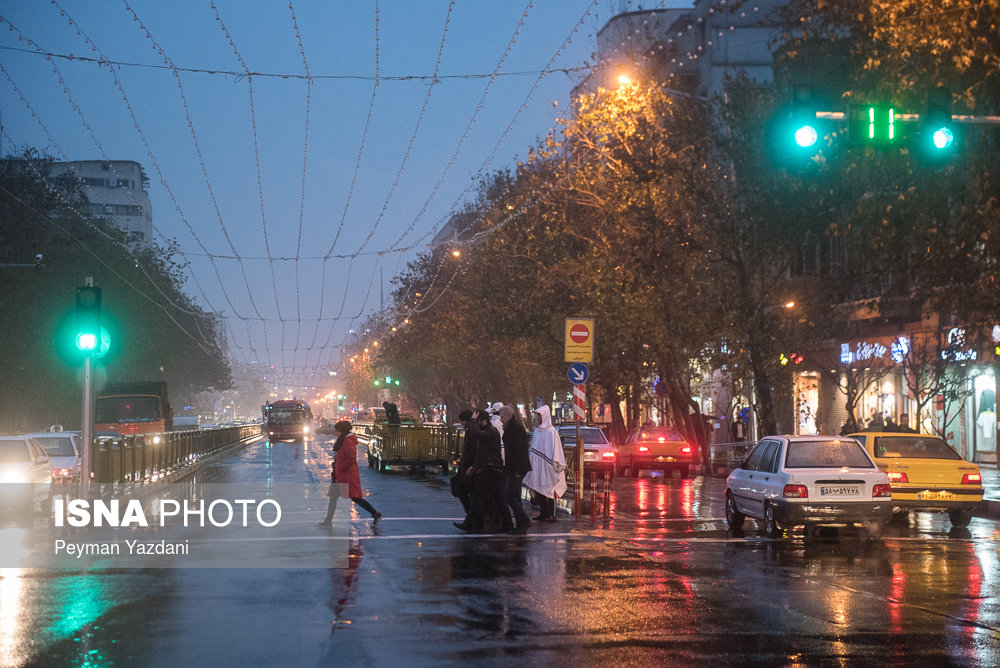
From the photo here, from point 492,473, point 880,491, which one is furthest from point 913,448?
point 492,473

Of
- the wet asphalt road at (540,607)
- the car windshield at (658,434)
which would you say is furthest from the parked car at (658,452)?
the wet asphalt road at (540,607)

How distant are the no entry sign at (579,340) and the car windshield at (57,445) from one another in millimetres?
11457

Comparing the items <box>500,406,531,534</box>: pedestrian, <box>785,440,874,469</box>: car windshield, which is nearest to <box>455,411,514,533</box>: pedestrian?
<box>500,406,531,534</box>: pedestrian

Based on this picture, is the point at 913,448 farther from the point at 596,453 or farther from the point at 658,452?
the point at 658,452

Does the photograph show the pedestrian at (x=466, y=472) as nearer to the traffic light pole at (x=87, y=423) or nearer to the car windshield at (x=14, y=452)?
the traffic light pole at (x=87, y=423)

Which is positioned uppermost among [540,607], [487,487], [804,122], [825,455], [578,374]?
[804,122]

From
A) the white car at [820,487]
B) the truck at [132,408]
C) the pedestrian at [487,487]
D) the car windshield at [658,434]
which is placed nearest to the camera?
the white car at [820,487]

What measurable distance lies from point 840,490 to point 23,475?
1346cm

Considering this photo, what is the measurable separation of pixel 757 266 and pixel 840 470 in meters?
17.6

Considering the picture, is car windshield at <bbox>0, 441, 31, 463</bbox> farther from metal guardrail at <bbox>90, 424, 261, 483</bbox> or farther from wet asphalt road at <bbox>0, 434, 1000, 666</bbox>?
wet asphalt road at <bbox>0, 434, 1000, 666</bbox>

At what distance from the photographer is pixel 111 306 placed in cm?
6662

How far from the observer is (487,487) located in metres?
19.0

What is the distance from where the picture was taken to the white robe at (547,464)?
20656mm

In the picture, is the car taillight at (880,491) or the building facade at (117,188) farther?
the building facade at (117,188)
